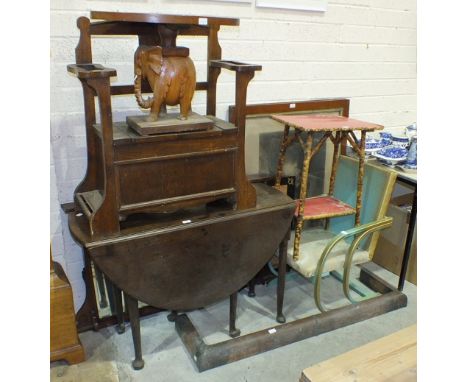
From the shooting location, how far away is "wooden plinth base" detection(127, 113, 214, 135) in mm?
1534

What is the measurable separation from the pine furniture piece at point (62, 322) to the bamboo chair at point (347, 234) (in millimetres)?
953

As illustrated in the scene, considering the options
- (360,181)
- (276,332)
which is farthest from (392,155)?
(276,332)

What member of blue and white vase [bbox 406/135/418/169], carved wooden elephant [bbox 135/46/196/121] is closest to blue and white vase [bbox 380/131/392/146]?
blue and white vase [bbox 406/135/418/169]

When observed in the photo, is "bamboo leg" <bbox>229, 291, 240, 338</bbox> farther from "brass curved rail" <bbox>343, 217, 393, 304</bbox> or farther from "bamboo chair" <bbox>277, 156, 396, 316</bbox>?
"brass curved rail" <bbox>343, 217, 393, 304</bbox>

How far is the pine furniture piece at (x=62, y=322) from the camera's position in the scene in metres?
1.76

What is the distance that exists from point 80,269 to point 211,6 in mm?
1444

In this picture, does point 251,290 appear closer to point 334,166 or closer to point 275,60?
point 334,166

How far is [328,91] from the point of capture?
101 inches

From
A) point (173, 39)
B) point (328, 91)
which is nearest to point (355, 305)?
point (328, 91)

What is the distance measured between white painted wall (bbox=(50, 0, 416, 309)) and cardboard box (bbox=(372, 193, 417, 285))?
58 centimetres

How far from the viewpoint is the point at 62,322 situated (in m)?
1.79

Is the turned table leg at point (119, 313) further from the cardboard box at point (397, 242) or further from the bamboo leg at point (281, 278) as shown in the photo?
the cardboard box at point (397, 242)

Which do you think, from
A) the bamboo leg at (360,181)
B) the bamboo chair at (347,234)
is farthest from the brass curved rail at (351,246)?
the bamboo leg at (360,181)
